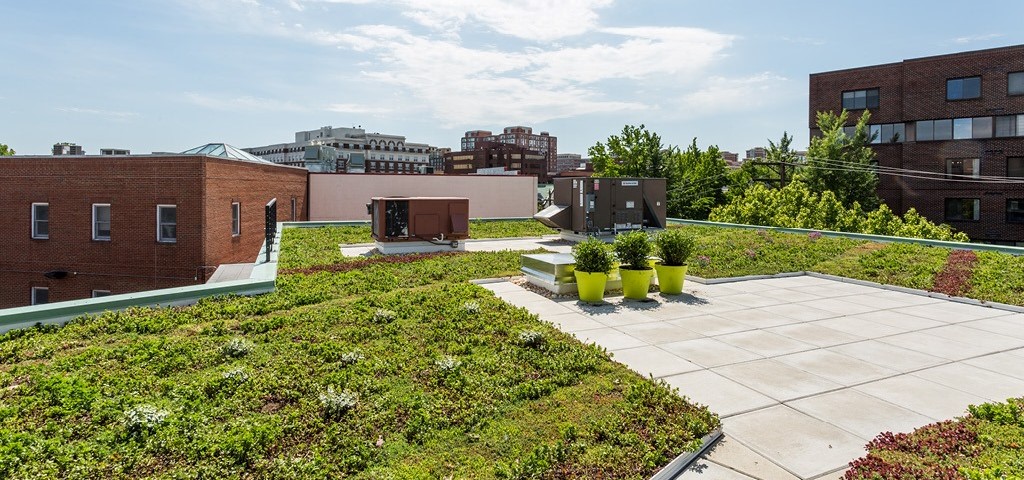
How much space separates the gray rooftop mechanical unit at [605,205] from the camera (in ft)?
68.8

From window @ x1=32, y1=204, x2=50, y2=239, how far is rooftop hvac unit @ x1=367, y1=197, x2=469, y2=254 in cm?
1556

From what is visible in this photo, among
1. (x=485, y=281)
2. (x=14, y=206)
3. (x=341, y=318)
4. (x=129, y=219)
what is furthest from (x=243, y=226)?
(x=341, y=318)

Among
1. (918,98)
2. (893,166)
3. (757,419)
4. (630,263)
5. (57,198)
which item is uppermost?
(918,98)

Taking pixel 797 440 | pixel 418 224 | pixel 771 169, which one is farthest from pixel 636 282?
pixel 771 169

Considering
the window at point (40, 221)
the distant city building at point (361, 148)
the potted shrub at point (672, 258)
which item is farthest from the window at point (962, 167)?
the distant city building at point (361, 148)

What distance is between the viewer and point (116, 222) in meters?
22.4

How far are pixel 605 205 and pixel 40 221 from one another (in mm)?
23311

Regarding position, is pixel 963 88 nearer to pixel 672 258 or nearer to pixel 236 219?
pixel 672 258

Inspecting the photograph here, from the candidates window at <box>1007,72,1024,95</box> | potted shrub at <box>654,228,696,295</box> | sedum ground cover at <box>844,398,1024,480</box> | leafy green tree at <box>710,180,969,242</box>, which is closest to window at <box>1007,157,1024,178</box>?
window at <box>1007,72,1024,95</box>

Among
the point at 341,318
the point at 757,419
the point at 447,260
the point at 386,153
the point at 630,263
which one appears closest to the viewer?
the point at 757,419

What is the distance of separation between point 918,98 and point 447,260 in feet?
132

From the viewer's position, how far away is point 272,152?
130 m

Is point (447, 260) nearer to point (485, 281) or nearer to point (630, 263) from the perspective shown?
point (485, 281)

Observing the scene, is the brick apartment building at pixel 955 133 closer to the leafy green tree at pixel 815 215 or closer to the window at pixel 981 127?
the window at pixel 981 127
